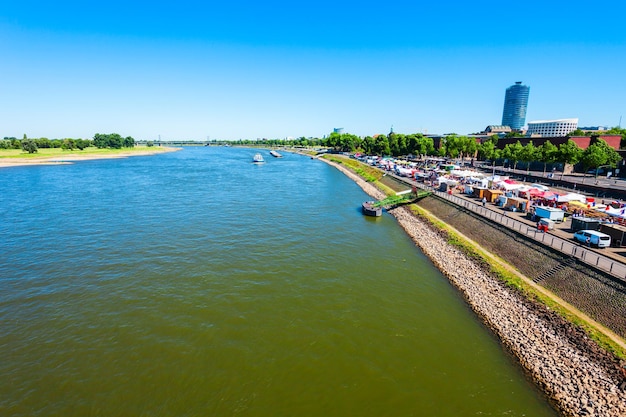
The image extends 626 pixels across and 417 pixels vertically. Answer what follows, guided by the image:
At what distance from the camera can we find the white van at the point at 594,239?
24.4 meters

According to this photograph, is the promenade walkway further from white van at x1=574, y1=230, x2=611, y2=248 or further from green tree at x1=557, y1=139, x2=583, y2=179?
green tree at x1=557, y1=139, x2=583, y2=179

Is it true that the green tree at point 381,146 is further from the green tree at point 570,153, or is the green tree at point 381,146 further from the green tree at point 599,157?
the green tree at point 599,157

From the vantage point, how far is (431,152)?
109m

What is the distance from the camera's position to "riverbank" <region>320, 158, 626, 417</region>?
13.7 m

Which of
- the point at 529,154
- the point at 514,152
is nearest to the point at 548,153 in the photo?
the point at 529,154

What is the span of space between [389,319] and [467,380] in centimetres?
559

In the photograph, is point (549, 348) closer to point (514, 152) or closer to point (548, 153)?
point (548, 153)

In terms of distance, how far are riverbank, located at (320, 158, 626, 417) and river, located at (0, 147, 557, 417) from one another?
32.8 inches

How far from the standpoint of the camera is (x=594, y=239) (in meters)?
24.8

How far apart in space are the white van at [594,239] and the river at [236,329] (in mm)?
11747

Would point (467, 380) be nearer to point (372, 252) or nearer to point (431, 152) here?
point (372, 252)

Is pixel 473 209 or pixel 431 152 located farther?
pixel 431 152

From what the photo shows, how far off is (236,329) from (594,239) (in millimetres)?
28155

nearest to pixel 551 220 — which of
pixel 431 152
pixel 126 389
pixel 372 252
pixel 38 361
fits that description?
pixel 372 252
